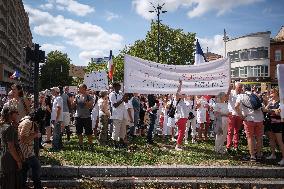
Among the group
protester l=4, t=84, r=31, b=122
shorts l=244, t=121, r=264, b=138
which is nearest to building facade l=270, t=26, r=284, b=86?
shorts l=244, t=121, r=264, b=138

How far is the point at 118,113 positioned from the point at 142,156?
6.64ft

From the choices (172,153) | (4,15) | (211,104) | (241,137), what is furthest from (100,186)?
(4,15)

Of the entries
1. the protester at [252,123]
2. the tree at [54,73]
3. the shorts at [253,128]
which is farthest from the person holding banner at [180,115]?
the tree at [54,73]

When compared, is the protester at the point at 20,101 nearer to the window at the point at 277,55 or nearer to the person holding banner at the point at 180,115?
the person holding banner at the point at 180,115

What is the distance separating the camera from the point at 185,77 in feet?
34.6

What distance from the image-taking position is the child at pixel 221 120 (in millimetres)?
10469

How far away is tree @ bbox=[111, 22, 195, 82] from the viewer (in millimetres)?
50031

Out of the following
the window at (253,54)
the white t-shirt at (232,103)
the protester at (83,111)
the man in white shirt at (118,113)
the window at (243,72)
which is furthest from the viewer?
the window at (243,72)

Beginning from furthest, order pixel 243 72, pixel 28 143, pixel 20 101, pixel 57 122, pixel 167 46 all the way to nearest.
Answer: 1. pixel 243 72
2. pixel 167 46
3. pixel 57 122
4. pixel 20 101
5. pixel 28 143

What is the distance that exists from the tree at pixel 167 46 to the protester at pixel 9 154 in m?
43.0

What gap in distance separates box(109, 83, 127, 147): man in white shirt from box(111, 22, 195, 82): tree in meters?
37.6

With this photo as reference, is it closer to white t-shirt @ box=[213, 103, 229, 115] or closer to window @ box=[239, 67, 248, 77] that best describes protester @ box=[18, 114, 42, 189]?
white t-shirt @ box=[213, 103, 229, 115]

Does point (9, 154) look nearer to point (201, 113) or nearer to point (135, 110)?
point (135, 110)

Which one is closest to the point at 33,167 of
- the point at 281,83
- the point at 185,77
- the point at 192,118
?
the point at 185,77
